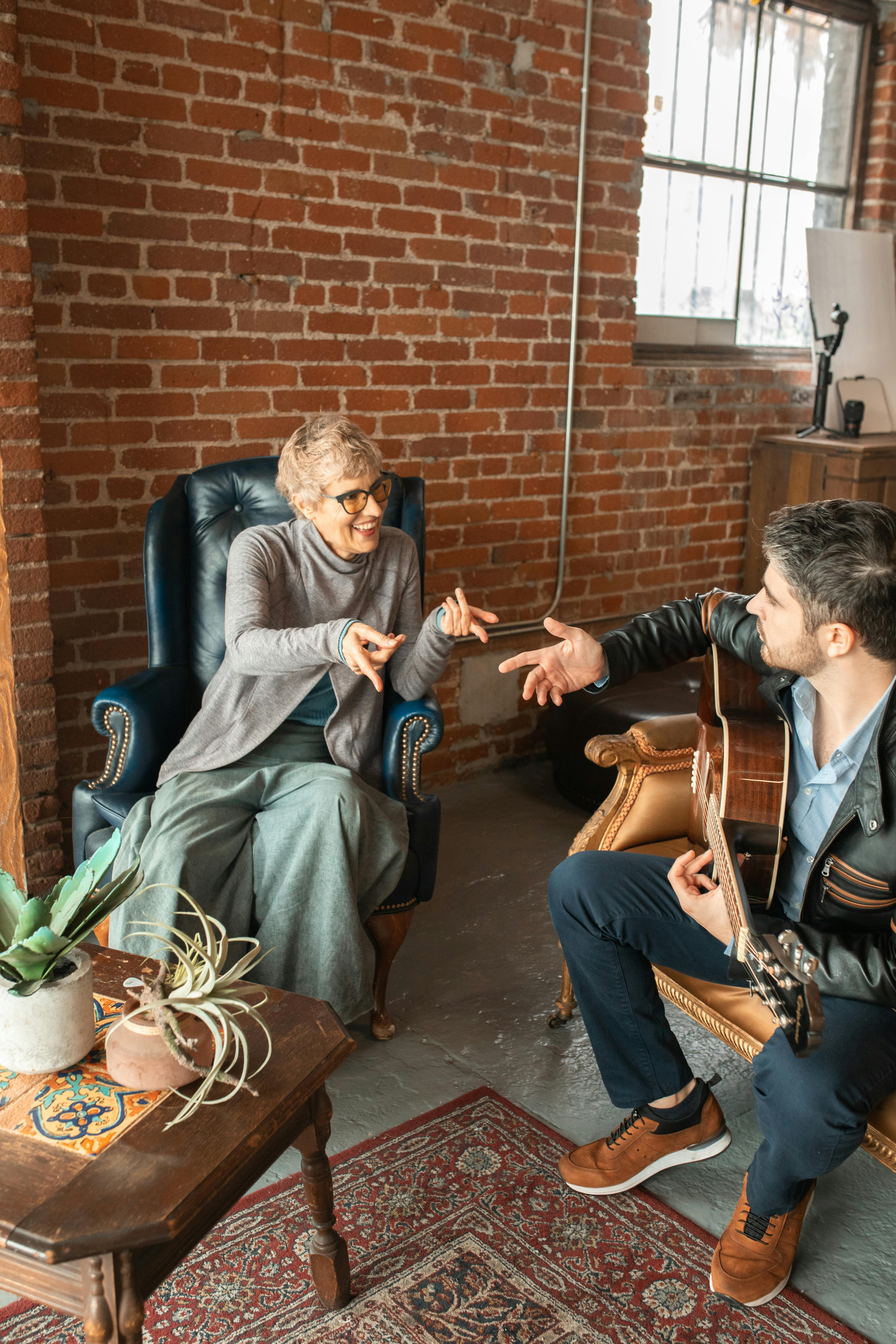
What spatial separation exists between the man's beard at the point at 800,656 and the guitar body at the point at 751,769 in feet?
0.42

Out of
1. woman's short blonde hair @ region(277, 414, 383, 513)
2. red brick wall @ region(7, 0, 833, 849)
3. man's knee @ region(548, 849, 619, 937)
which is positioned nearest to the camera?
man's knee @ region(548, 849, 619, 937)

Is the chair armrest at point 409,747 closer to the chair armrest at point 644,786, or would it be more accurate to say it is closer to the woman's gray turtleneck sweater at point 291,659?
the woman's gray turtleneck sweater at point 291,659

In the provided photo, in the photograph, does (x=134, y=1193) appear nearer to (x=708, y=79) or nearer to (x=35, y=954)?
(x=35, y=954)

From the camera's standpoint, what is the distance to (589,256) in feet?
12.2

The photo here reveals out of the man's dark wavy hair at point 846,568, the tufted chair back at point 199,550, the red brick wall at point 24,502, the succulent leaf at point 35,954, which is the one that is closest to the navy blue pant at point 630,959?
the man's dark wavy hair at point 846,568

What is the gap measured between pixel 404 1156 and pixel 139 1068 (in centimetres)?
76

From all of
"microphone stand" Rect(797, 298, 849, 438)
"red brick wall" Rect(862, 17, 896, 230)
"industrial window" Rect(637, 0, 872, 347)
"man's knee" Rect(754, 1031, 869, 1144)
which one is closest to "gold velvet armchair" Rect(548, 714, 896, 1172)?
"man's knee" Rect(754, 1031, 869, 1144)

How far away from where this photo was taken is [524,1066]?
2223 millimetres

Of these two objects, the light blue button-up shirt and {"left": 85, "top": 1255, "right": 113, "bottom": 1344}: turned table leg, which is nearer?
{"left": 85, "top": 1255, "right": 113, "bottom": 1344}: turned table leg

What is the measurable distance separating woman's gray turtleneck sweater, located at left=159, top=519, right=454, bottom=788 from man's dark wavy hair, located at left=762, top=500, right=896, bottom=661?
0.88 m

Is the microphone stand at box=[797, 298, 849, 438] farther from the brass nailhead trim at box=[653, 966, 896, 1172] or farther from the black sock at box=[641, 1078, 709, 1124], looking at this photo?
the black sock at box=[641, 1078, 709, 1124]

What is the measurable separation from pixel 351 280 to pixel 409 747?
1.54 metres

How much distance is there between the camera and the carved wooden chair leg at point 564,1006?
2.35 m

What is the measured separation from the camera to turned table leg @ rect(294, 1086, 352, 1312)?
1.52 m
